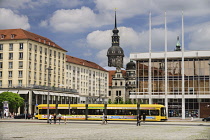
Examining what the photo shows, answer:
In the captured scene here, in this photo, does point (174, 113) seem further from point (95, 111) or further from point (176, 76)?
point (95, 111)

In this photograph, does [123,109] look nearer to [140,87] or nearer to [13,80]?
[140,87]

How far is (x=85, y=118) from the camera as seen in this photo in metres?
67.7

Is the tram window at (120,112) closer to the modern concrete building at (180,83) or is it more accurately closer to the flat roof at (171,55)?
the modern concrete building at (180,83)

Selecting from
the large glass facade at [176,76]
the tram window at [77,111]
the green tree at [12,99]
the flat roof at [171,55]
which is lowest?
the tram window at [77,111]

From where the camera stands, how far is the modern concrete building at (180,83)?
7762 centimetres

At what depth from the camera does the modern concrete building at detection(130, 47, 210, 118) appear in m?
77.6

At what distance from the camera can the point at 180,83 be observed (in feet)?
259

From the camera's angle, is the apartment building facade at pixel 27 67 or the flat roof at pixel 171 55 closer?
the flat roof at pixel 171 55

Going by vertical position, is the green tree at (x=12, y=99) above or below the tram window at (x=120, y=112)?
above

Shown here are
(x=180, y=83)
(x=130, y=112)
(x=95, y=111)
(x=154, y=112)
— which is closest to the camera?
(x=154, y=112)

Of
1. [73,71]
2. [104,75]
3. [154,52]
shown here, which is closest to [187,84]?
[154,52]

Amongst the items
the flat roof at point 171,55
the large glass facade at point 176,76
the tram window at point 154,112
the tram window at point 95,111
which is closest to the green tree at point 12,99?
the tram window at point 95,111

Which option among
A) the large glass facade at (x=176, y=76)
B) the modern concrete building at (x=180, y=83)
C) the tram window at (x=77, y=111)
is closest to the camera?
the tram window at (x=77, y=111)

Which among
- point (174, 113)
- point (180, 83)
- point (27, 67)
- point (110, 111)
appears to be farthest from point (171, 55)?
point (27, 67)
